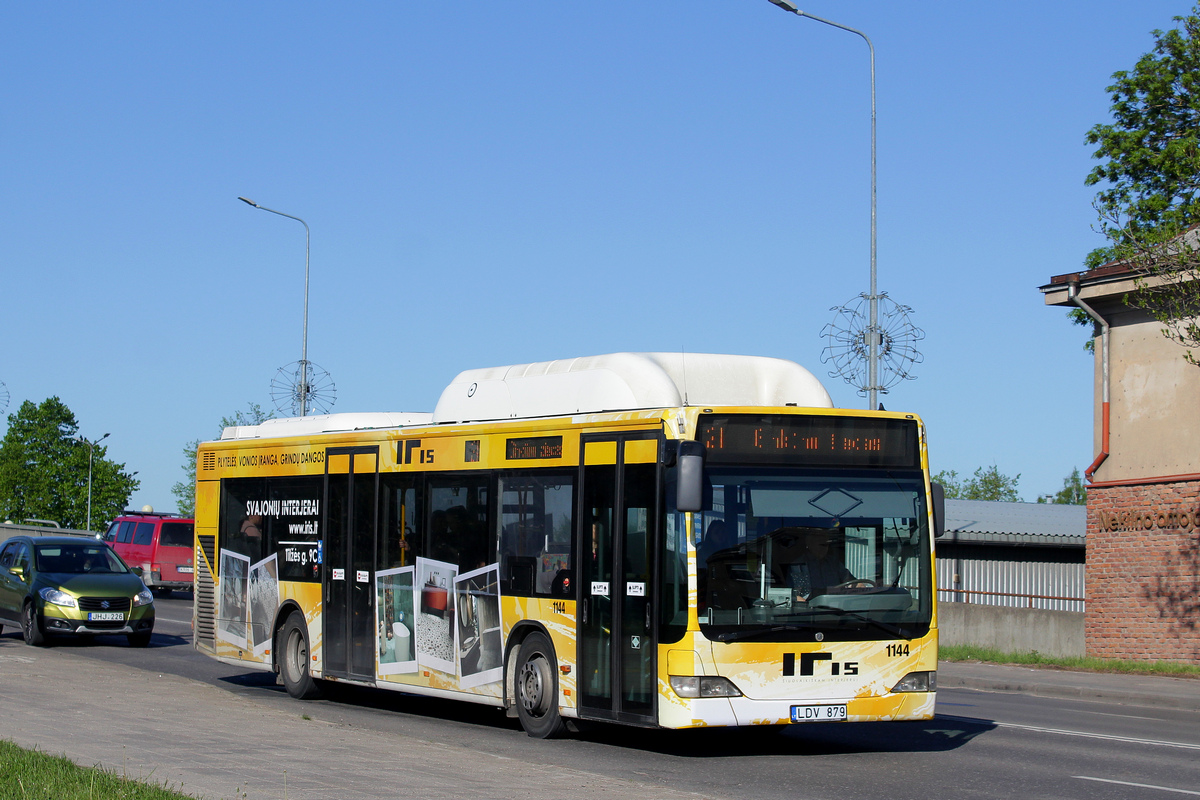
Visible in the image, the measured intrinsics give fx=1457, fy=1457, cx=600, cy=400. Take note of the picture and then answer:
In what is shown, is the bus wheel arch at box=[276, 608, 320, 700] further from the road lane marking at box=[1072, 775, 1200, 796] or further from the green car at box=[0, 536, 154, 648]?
the road lane marking at box=[1072, 775, 1200, 796]

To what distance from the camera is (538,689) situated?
13.1m

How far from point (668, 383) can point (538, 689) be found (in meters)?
3.00

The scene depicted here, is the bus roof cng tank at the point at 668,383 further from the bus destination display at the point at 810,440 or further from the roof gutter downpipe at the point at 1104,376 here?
the roof gutter downpipe at the point at 1104,376

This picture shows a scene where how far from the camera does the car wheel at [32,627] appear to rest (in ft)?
77.3

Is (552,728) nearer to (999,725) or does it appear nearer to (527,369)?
(527,369)

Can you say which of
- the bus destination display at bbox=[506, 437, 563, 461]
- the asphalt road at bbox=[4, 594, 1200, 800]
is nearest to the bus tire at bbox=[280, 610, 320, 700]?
the asphalt road at bbox=[4, 594, 1200, 800]

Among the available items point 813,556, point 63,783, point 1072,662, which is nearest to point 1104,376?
point 1072,662

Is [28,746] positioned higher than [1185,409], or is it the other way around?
[1185,409]

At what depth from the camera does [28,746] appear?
1052cm

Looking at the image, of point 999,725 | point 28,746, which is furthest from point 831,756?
point 28,746

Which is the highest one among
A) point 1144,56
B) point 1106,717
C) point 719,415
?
point 1144,56

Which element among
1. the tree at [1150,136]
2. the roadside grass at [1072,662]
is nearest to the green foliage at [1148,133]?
the tree at [1150,136]

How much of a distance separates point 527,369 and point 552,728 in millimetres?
3587

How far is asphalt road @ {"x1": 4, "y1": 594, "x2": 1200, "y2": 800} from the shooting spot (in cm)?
1060
